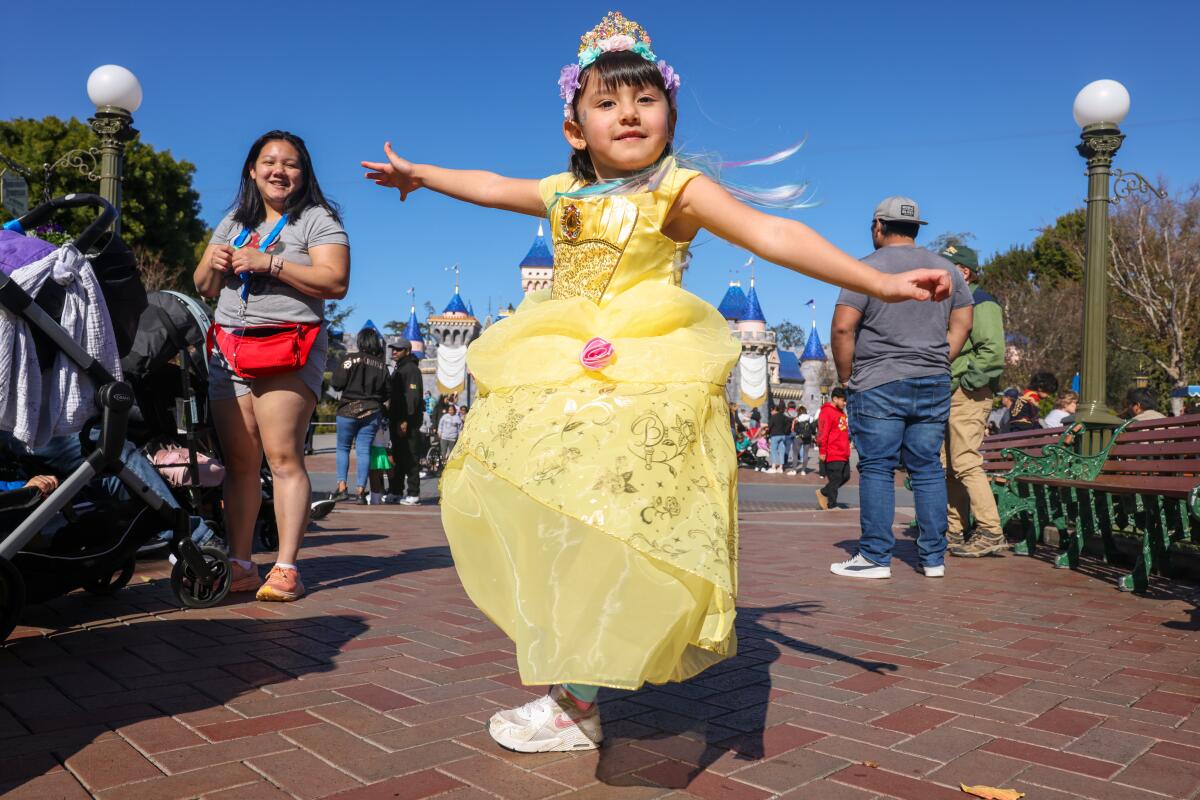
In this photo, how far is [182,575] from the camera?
3.74m

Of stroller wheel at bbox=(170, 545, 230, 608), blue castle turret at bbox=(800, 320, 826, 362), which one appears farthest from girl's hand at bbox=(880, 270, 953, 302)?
blue castle turret at bbox=(800, 320, 826, 362)

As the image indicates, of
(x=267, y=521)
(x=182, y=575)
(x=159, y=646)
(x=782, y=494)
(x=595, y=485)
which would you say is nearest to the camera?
(x=595, y=485)

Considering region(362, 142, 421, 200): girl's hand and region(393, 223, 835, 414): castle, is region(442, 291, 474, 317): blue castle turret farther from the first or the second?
region(362, 142, 421, 200): girl's hand

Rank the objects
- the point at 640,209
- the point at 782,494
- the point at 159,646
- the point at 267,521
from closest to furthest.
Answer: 1. the point at 640,209
2. the point at 159,646
3. the point at 267,521
4. the point at 782,494

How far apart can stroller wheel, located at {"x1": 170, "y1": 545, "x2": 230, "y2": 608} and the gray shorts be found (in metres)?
0.67

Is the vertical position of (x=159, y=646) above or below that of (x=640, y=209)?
below

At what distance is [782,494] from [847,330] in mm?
8989

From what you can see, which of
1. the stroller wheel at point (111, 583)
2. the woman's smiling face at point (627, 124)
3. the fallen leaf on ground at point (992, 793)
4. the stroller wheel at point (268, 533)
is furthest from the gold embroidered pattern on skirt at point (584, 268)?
the stroller wheel at point (268, 533)

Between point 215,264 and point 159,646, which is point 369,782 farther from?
point 215,264

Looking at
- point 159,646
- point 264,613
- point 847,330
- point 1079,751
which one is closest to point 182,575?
point 264,613

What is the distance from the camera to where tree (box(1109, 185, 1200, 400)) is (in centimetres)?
2712

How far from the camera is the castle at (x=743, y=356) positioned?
39344mm

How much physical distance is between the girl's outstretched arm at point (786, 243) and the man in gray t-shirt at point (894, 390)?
3139 millimetres

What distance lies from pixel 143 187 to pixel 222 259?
105 ft
